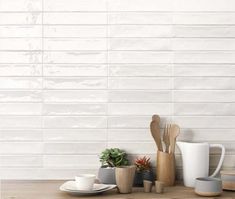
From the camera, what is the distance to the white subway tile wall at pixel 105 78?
231cm

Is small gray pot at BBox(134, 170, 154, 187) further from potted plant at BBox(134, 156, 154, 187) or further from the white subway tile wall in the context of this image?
the white subway tile wall

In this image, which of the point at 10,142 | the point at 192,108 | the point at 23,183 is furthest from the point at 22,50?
the point at 192,108

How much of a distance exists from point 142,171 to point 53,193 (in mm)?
413

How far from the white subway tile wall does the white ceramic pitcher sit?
0.27 feet

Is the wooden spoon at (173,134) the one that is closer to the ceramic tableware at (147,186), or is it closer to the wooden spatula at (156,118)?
the wooden spatula at (156,118)

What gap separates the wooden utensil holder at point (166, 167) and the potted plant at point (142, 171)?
0.05 m

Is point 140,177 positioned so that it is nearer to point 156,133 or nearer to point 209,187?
point 156,133

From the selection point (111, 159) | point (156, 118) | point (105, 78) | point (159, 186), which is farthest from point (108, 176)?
point (105, 78)

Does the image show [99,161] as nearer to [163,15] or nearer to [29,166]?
[29,166]

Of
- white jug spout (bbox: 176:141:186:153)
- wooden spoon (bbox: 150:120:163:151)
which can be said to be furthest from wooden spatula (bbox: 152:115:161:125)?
white jug spout (bbox: 176:141:186:153)

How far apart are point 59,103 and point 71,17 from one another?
0.40 m

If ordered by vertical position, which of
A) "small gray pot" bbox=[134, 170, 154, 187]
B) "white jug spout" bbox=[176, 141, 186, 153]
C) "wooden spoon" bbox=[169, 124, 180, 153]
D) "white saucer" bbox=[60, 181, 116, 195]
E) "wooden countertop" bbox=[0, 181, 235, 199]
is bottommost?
"wooden countertop" bbox=[0, 181, 235, 199]

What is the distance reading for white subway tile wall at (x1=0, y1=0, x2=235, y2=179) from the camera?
2.31 meters

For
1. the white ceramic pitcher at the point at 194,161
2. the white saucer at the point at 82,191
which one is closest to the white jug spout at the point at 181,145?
the white ceramic pitcher at the point at 194,161
